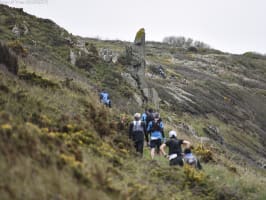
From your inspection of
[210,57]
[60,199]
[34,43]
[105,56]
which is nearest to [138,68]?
[105,56]

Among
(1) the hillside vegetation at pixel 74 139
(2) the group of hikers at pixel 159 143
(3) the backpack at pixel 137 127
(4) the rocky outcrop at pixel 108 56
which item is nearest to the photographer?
(1) the hillside vegetation at pixel 74 139

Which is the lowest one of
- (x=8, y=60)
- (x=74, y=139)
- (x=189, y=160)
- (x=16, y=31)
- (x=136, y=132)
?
(x=189, y=160)

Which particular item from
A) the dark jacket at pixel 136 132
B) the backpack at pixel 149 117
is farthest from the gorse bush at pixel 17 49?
the dark jacket at pixel 136 132

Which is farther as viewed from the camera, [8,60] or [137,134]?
[8,60]

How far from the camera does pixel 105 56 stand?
37.1 metres

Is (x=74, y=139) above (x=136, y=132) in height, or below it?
above

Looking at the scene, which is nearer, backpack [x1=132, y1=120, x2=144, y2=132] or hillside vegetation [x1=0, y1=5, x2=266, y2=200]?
hillside vegetation [x1=0, y1=5, x2=266, y2=200]

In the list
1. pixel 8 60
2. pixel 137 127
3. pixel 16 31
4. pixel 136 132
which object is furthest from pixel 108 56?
pixel 136 132

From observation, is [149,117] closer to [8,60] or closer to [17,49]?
[8,60]

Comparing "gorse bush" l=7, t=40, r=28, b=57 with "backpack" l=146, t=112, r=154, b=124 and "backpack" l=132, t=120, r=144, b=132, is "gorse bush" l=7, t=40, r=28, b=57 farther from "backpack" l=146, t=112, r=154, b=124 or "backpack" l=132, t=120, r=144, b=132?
"backpack" l=132, t=120, r=144, b=132

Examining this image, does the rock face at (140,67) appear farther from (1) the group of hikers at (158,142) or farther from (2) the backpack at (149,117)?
(1) the group of hikers at (158,142)

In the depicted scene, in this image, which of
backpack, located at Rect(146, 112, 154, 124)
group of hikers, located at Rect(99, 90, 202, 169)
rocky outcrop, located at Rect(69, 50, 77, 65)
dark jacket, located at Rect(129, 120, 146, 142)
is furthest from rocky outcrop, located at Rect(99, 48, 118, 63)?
dark jacket, located at Rect(129, 120, 146, 142)

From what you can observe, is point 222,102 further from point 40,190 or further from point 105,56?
point 40,190

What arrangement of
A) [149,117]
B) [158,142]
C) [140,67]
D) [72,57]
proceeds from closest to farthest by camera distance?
[158,142], [149,117], [72,57], [140,67]
